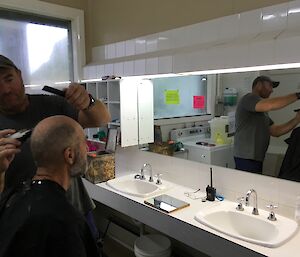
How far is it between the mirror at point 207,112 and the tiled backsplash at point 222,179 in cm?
6

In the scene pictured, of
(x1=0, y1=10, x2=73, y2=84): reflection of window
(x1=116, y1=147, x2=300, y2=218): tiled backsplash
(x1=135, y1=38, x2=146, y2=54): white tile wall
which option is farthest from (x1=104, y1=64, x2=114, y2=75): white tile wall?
(x1=116, y1=147, x2=300, y2=218): tiled backsplash

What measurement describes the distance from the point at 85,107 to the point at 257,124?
1.19 metres

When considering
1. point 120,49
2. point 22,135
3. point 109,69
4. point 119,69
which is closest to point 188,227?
point 22,135

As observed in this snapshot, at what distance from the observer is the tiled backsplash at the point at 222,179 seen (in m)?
1.79

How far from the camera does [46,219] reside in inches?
41.1

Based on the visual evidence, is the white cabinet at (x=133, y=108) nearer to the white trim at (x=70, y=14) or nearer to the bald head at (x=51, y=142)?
the white trim at (x=70, y=14)

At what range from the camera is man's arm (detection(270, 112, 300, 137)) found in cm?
176

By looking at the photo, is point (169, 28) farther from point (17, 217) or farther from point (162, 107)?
point (17, 217)

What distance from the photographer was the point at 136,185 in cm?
253

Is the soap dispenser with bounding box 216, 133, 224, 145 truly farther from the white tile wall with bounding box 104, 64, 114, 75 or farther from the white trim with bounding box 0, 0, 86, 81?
the white trim with bounding box 0, 0, 86, 81

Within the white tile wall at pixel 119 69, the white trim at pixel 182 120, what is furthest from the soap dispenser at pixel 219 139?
the white tile wall at pixel 119 69

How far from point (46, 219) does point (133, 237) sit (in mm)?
2074

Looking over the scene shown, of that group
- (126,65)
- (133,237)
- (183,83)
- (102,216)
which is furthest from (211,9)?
(102,216)

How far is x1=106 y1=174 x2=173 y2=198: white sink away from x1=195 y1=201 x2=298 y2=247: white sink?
0.54 meters
